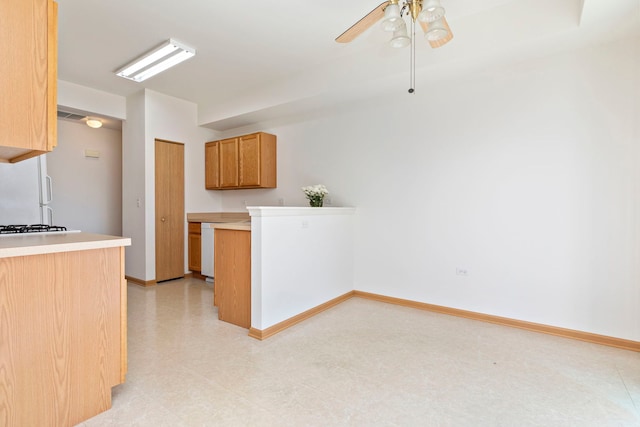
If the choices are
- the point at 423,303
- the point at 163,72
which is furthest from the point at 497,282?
the point at 163,72

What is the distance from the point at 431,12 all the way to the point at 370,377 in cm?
222

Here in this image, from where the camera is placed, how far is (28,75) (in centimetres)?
141

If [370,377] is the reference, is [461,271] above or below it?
above

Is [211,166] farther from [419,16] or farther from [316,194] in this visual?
[419,16]

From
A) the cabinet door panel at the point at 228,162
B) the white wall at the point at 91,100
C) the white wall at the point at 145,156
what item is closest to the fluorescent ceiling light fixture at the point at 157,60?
the white wall at the point at 145,156

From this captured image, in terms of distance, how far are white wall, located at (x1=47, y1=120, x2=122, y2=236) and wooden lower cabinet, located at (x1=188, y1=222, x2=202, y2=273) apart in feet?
5.87

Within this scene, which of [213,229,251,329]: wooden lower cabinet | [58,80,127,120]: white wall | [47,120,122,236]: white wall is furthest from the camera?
[47,120,122,236]: white wall

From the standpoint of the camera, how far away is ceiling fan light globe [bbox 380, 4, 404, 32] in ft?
5.82

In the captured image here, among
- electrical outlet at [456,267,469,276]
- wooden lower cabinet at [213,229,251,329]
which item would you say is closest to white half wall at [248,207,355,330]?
wooden lower cabinet at [213,229,251,329]

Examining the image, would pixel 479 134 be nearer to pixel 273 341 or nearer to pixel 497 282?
pixel 497 282

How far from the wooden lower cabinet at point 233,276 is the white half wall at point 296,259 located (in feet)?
0.55

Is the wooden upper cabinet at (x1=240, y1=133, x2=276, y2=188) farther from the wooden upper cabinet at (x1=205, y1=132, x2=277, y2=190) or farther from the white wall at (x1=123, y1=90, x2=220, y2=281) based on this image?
the white wall at (x1=123, y1=90, x2=220, y2=281)

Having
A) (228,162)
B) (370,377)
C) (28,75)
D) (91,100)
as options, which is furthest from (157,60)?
(370,377)

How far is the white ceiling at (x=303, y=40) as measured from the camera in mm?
2328
